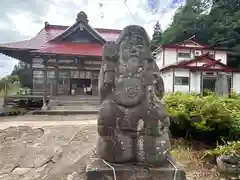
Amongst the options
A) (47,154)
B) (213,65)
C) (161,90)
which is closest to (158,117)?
(161,90)

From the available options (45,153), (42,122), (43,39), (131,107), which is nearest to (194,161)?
(131,107)

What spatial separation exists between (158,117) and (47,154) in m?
2.44

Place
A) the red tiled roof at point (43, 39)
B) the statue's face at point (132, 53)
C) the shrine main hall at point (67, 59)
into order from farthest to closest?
the shrine main hall at point (67, 59)
the red tiled roof at point (43, 39)
the statue's face at point (132, 53)

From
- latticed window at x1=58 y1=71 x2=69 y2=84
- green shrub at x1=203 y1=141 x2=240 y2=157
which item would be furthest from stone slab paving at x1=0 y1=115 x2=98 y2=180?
latticed window at x1=58 y1=71 x2=69 y2=84

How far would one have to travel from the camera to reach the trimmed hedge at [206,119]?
3963 millimetres

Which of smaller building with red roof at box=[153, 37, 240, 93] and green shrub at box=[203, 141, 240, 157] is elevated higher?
smaller building with red roof at box=[153, 37, 240, 93]

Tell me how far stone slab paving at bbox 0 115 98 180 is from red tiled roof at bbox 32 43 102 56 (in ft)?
23.4

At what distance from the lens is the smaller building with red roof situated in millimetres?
20906

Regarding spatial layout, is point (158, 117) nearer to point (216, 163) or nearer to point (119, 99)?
point (119, 99)

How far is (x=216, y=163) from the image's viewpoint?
3537mm

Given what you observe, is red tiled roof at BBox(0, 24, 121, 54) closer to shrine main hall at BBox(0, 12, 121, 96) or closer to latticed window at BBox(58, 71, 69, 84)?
shrine main hall at BBox(0, 12, 121, 96)

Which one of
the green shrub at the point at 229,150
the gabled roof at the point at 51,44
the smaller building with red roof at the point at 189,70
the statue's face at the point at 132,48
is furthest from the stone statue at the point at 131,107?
the smaller building with red roof at the point at 189,70

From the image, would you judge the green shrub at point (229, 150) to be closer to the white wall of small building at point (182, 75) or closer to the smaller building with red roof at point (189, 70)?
the smaller building with red roof at point (189, 70)

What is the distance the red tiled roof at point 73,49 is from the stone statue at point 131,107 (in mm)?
9885
